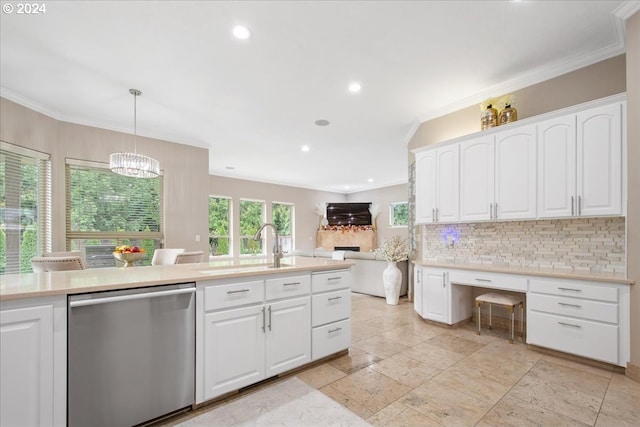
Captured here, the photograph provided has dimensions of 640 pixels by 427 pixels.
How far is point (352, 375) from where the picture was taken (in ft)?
7.91

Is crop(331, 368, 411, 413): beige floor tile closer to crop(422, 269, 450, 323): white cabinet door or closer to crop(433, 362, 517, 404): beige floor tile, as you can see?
crop(433, 362, 517, 404): beige floor tile

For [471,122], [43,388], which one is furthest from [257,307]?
[471,122]

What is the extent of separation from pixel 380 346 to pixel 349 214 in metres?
7.29

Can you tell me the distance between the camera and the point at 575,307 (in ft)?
8.57

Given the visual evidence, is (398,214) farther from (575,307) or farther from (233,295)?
(233,295)

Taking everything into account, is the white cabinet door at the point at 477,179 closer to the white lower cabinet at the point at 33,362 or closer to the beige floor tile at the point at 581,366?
the beige floor tile at the point at 581,366

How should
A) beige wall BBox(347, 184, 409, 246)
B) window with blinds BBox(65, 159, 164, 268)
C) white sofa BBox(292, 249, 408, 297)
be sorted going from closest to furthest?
window with blinds BBox(65, 159, 164, 268), white sofa BBox(292, 249, 408, 297), beige wall BBox(347, 184, 409, 246)

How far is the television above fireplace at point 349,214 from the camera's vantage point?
10156 millimetres

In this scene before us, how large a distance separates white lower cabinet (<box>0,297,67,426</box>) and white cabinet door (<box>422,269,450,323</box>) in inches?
139

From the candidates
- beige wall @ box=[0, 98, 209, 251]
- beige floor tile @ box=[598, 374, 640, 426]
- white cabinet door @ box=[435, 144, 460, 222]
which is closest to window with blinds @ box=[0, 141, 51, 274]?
beige wall @ box=[0, 98, 209, 251]

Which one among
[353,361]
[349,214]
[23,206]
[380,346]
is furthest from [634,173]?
[349,214]

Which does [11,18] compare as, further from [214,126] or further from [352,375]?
[352,375]

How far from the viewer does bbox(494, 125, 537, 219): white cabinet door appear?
9.86ft

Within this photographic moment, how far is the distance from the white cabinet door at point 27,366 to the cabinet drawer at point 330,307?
5.49 feet
